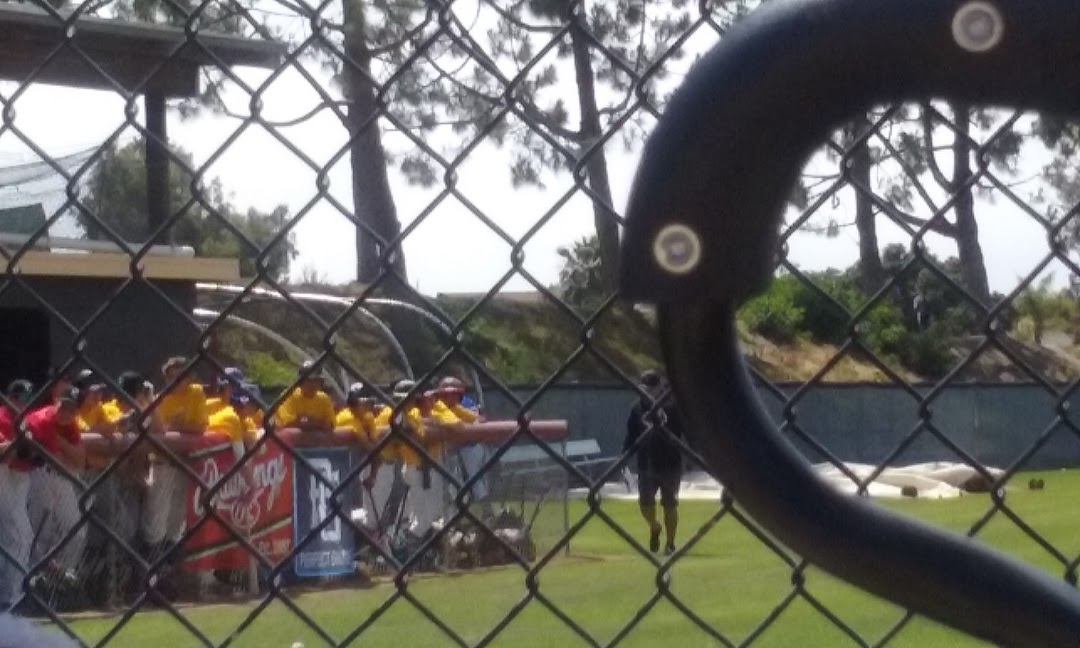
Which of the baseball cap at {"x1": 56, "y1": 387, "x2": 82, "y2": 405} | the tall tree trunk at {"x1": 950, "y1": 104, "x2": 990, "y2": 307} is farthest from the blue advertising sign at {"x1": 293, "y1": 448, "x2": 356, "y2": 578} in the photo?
the tall tree trunk at {"x1": 950, "y1": 104, "x2": 990, "y2": 307}

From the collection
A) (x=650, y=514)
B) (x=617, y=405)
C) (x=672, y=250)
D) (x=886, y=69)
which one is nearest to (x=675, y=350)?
(x=672, y=250)

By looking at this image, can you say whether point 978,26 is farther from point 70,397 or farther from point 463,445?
point 70,397

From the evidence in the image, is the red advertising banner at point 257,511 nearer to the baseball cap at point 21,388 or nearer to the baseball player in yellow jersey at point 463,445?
the baseball player in yellow jersey at point 463,445

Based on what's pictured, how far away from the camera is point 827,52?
66cm

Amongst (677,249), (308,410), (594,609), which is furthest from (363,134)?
(594,609)

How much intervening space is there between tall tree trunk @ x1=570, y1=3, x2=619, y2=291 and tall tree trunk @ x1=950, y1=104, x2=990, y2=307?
40 centimetres

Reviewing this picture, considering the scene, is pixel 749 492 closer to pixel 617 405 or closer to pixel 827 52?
pixel 827 52

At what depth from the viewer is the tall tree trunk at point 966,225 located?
1972 millimetres

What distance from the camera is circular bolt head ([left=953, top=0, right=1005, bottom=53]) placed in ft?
2.10

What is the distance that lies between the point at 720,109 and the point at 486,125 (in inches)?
49.6

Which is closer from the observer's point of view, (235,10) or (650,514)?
(235,10)

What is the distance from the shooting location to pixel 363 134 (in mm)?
1916

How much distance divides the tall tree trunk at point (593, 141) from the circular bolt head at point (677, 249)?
1.01 metres

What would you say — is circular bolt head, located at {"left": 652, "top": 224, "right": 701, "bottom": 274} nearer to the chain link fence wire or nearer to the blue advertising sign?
the chain link fence wire
